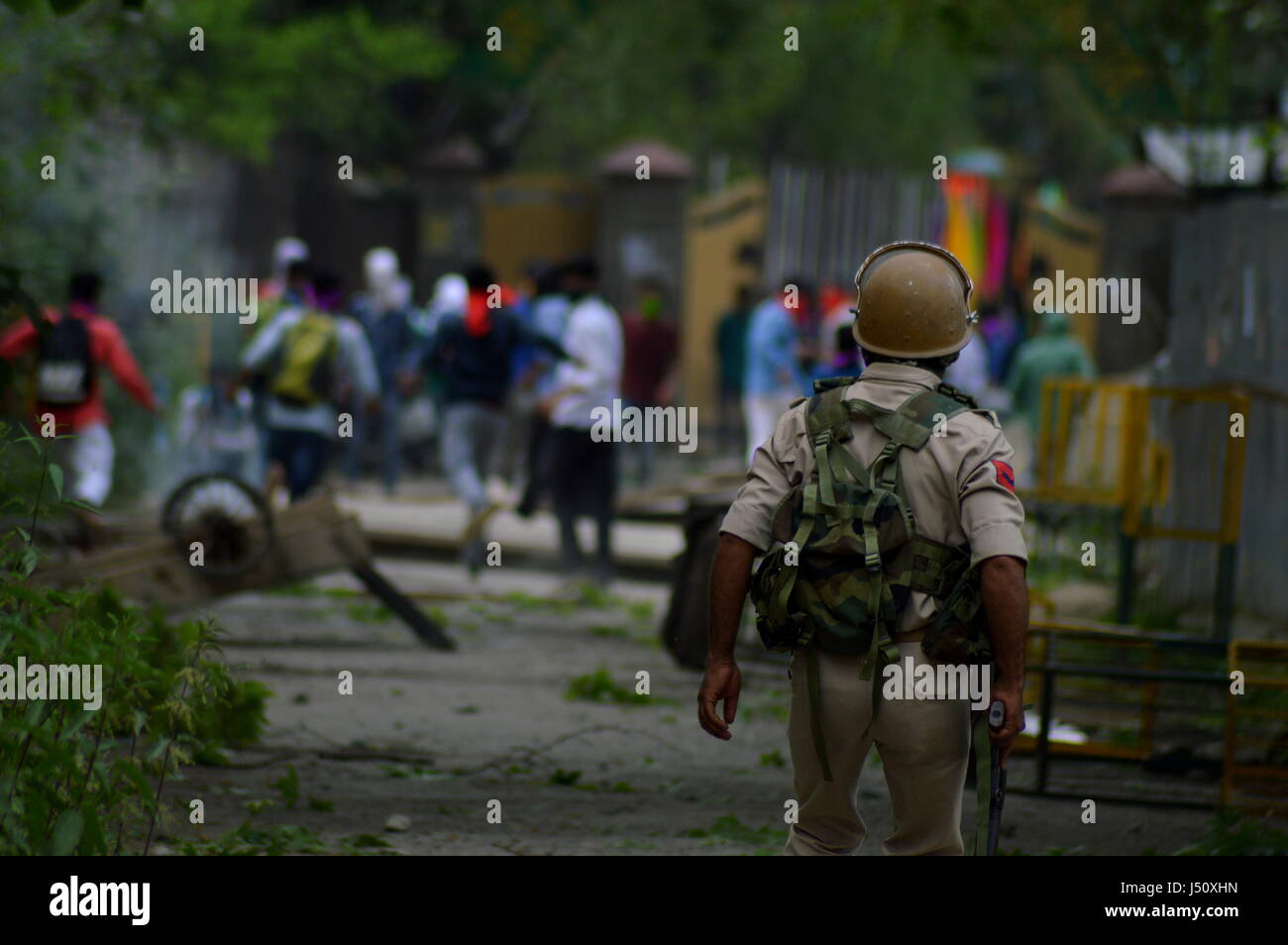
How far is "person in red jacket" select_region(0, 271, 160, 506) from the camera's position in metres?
10.9

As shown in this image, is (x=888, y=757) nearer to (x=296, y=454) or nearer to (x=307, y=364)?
(x=307, y=364)

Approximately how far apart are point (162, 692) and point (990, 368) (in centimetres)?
1627

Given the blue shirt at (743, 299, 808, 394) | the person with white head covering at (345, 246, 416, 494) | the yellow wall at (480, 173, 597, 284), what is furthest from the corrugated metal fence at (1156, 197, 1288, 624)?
the yellow wall at (480, 173, 597, 284)

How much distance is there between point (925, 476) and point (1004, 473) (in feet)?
0.57

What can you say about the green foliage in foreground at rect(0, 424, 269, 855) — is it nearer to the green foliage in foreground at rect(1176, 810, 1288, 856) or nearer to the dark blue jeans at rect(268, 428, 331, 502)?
the green foliage in foreground at rect(1176, 810, 1288, 856)

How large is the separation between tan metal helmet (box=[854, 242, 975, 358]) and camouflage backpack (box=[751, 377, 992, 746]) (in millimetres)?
146

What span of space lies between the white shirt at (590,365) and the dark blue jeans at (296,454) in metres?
1.55

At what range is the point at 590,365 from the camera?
12.6m

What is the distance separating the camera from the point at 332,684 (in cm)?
894

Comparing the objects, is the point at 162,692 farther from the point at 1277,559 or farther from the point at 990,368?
the point at 990,368

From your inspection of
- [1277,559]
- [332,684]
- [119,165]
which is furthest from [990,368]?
[332,684]

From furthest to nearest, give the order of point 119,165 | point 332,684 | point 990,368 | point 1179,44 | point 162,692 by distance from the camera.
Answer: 1. point 990,368
2. point 119,165
3. point 1179,44
4. point 332,684
5. point 162,692

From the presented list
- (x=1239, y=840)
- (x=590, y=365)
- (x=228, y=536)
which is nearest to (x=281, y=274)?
(x=590, y=365)
